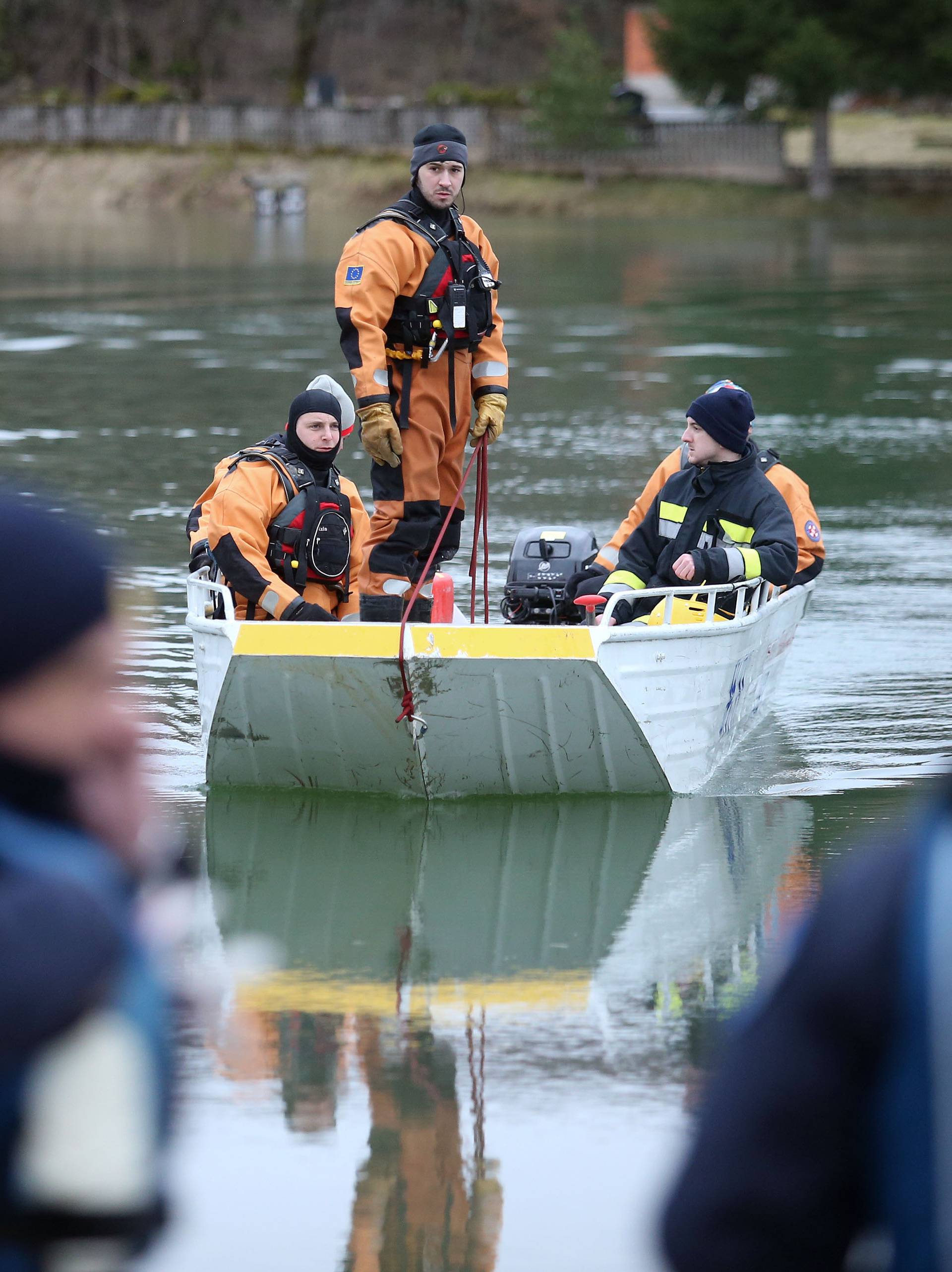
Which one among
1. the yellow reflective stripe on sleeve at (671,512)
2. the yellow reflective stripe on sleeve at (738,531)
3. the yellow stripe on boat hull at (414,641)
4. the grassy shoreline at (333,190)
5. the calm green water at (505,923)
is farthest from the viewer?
the grassy shoreline at (333,190)

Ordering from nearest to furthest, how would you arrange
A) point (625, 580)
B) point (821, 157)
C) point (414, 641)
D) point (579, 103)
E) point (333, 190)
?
point (414, 641) < point (625, 580) < point (821, 157) < point (579, 103) < point (333, 190)

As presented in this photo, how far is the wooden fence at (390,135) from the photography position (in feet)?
184

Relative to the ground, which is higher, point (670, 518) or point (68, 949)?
point (68, 949)

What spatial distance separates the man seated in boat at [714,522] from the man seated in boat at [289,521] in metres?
1.04

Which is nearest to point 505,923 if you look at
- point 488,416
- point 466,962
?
point 466,962

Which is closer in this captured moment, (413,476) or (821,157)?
(413,476)

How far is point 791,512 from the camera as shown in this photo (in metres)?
7.45

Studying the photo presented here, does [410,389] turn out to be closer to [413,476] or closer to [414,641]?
[413,476]

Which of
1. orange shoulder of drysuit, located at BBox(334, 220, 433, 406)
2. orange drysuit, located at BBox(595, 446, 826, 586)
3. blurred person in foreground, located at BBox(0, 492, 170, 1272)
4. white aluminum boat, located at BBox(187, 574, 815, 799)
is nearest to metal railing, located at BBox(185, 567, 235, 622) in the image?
white aluminum boat, located at BBox(187, 574, 815, 799)

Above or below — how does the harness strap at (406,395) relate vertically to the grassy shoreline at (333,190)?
below

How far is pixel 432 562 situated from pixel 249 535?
80 cm

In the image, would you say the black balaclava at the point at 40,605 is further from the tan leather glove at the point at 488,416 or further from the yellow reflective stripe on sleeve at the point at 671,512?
the tan leather glove at the point at 488,416

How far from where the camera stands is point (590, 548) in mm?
7953

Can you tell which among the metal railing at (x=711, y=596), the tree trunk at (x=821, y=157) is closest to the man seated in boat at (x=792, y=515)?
the metal railing at (x=711, y=596)
